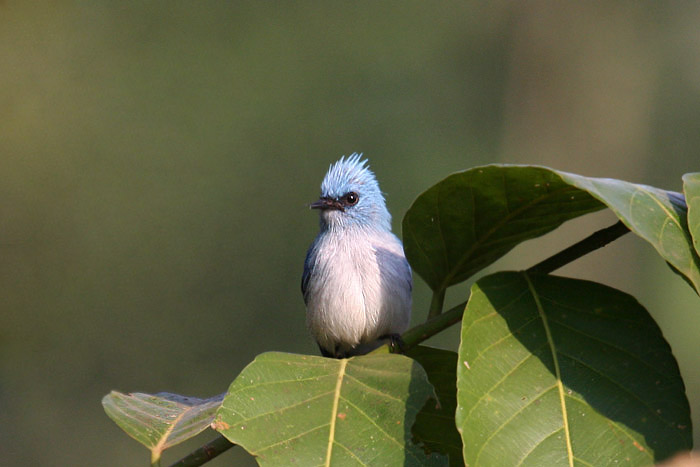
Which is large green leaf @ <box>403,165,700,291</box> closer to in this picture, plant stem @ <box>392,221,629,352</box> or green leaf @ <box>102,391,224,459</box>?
plant stem @ <box>392,221,629,352</box>

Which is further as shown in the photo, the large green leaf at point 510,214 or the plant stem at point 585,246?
the plant stem at point 585,246

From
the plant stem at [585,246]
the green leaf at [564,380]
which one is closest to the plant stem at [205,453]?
the green leaf at [564,380]

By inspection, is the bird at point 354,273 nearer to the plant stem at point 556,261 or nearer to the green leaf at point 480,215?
the green leaf at point 480,215

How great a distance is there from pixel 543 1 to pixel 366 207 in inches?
355

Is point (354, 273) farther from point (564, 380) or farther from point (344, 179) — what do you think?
point (564, 380)

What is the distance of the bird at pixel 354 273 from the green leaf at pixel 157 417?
1898 mm

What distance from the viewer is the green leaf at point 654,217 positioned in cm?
147

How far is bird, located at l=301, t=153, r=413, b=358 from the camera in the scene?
4062mm

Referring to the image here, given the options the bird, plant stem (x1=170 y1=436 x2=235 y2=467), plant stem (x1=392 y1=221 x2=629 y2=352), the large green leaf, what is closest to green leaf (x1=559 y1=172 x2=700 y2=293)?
the large green leaf

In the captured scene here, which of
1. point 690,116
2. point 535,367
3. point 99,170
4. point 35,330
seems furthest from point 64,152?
point 535,367

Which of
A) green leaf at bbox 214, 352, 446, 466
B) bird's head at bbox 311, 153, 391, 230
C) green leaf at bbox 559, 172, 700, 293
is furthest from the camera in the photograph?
bird's head at bbox 311, 153, 391, 230

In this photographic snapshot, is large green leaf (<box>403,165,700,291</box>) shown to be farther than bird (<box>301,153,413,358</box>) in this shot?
No

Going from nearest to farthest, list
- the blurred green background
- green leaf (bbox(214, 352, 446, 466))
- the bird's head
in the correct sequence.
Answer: green leaf (bbox(214, 352, 446, 466)), the bird's head, the blurred green background

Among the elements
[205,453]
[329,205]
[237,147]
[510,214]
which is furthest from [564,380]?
[237,147]
